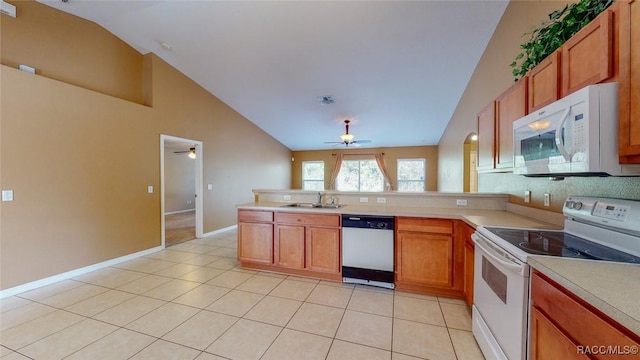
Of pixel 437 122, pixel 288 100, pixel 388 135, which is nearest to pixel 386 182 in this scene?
pixel 388 135

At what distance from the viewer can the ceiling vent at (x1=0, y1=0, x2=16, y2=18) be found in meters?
2.61

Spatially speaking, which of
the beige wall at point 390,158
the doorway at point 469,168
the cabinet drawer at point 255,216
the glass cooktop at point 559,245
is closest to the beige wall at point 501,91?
the doorway at point 469,168

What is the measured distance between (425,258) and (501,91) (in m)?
2.25

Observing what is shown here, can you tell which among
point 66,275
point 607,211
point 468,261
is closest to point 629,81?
point 607,211

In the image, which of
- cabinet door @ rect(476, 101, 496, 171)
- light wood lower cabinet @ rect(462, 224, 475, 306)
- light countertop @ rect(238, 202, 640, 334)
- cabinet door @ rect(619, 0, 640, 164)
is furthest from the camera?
cabinet door @ rect(476, 101, 496, 171)

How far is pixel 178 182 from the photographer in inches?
332

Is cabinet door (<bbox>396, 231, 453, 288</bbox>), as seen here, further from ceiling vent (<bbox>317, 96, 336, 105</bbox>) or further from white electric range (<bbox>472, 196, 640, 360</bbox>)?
ceiling vent (<bbox>317, 96, 336, 105</bbox>)

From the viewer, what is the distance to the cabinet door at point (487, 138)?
2.35 meters

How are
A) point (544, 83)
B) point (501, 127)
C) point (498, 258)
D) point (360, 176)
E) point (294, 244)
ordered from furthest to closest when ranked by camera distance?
point (360, 176) → point (294, 244) → point (501, 127) → point (544, 83) → point (498, 258)

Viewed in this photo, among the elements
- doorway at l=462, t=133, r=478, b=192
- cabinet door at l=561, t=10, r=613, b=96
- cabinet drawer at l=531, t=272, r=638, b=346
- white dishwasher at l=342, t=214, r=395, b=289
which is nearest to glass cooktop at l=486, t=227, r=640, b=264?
cabinet drawer at l=531, t=272, r=638, b=346

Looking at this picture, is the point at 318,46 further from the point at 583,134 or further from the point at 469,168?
the point at 469,168

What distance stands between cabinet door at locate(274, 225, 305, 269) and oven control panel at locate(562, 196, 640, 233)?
93.6 inches

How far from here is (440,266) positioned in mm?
2453

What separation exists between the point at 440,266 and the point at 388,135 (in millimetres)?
5289
